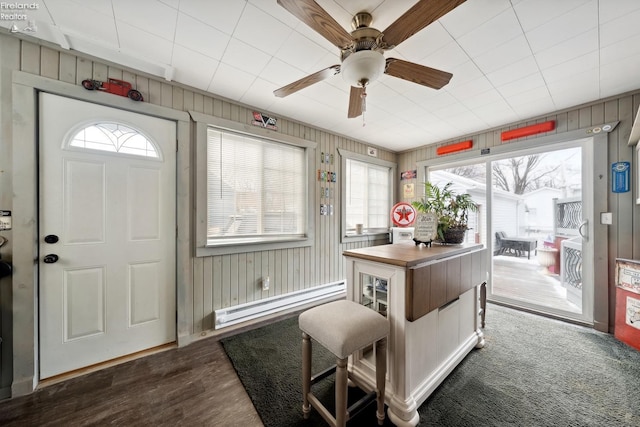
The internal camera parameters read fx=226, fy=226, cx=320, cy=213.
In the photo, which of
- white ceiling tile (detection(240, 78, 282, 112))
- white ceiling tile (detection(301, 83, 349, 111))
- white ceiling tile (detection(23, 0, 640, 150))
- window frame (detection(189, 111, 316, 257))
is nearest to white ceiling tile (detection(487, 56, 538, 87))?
white ceiling tile (detection(23, 0, 640, 150))

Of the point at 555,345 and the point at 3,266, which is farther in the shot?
the point at 555,345

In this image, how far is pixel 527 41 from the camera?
171 cm

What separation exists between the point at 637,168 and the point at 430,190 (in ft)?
7.69

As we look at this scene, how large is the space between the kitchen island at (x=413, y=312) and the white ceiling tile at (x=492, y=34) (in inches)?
62.3

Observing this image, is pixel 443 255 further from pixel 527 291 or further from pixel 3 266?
pixel 3 266

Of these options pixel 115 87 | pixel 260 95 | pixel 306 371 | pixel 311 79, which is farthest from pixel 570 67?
pixel 115 87

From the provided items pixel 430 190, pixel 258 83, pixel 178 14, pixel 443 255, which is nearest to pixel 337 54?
pixel 258 83

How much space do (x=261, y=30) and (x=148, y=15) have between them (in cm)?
73

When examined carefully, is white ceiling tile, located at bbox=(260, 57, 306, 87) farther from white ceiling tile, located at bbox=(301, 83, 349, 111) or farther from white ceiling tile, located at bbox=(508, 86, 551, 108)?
white ceiling tile, located at bbox=(508, 86, 551, 108)

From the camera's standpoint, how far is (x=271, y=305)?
2.79 m

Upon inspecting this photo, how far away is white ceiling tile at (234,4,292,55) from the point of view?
1506 millimetres

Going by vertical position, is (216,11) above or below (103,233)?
above

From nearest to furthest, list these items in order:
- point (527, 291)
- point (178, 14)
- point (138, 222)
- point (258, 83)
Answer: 1. point (178, 14)
2. point (138, 222)
3. point (258, 83)
4. point (527, 291)

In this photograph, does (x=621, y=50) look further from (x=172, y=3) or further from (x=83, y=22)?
(x=83, y=22)
